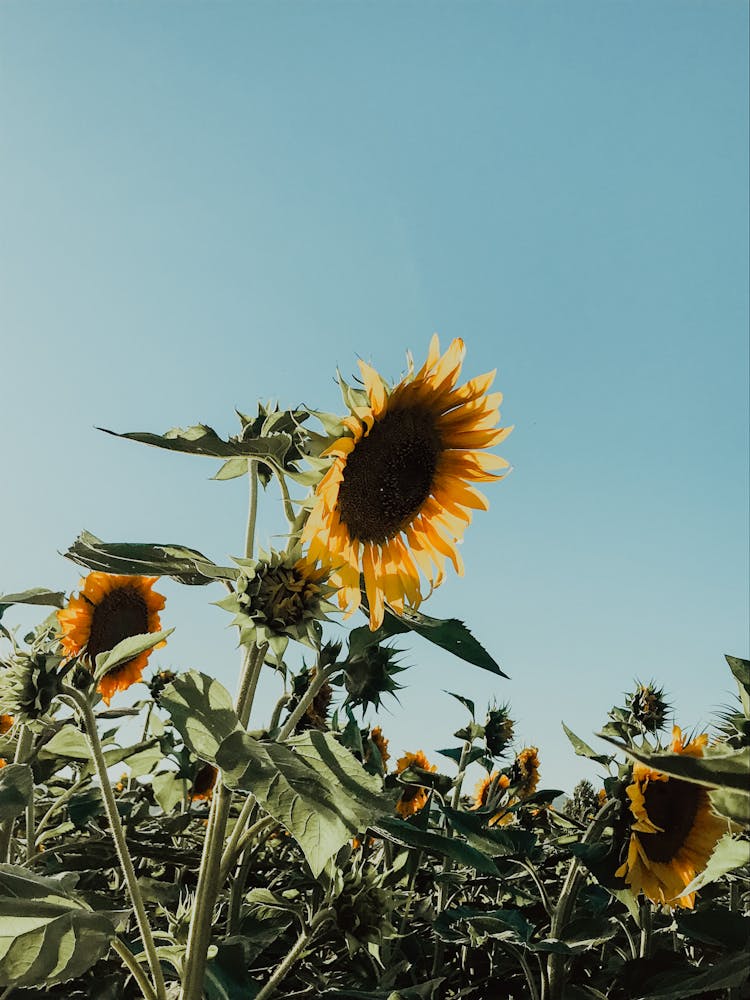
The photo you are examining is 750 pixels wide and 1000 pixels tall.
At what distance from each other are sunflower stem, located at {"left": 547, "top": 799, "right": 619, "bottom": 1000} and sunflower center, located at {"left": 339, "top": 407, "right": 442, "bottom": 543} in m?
1.00

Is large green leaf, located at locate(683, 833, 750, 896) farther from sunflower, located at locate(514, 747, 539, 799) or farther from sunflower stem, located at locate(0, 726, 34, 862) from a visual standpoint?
sunflower, located at locate(514, 747, 539, 799)

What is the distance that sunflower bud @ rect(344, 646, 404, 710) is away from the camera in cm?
225

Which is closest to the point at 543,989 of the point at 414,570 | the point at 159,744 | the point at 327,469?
the point at 414,570

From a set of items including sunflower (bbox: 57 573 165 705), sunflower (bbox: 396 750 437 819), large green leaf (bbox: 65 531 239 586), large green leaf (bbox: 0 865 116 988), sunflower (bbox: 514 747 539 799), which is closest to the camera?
large green leaf (bbox: 0 865 116 988)

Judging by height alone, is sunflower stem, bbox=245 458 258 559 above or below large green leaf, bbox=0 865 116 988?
above

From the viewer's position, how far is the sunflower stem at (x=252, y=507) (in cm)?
196

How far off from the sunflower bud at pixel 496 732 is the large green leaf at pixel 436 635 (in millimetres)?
2837

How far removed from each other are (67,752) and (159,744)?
66 cm

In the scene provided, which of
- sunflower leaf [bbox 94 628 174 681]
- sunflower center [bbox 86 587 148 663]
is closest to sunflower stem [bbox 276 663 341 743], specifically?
sunflower leaf [bbox 94 628 174 681]

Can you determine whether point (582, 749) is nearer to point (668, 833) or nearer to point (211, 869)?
point (668, 833)

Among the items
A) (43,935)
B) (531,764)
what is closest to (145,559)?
(43,935)

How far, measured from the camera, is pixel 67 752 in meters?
2.76

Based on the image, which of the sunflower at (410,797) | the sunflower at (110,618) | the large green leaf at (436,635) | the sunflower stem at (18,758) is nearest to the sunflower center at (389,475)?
the large green leaf at (436,635)

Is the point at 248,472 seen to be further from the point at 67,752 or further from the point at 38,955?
the point at 67,752
